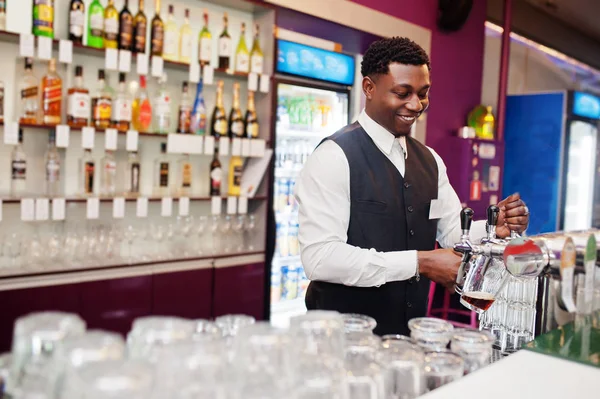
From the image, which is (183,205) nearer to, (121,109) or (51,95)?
(121,109)

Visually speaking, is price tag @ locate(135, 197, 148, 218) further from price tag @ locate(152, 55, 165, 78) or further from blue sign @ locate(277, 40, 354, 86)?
blue sign @ locate(277, 40, 354, 86)

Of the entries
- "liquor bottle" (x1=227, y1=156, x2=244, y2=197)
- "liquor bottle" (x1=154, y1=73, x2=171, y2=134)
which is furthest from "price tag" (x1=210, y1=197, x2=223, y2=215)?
"liquor bottle" (x1=154, y1=73, x2=171, y2=134)

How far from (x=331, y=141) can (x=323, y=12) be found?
8.37 feet

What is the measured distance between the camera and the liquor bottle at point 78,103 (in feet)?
11.2

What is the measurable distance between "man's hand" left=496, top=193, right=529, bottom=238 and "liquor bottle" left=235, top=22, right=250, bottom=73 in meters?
2.65

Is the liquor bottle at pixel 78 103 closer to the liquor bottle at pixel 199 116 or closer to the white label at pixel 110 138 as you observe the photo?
the white label at pixel 110 138

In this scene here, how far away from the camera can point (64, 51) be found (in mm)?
3250

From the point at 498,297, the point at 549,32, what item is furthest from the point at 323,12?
the point at 549,32

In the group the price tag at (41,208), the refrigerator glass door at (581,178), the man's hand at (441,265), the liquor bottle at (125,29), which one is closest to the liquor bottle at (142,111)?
the liquor bottle at (125,29)

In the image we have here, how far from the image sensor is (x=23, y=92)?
3.37m

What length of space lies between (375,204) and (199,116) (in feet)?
7.15

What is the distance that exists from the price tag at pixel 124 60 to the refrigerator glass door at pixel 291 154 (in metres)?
1.36

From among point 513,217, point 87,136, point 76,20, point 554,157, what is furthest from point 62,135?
point 554,157

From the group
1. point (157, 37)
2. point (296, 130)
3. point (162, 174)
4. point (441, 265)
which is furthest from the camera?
point (296, 130)
